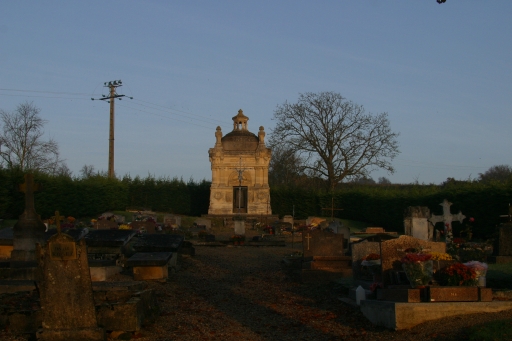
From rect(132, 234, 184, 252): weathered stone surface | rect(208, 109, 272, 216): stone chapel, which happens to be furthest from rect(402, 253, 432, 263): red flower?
rect(208, 109, 272, 216): stone chapel

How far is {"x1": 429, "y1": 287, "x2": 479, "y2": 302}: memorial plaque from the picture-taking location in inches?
318

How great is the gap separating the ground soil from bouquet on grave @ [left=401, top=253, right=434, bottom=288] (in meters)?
0.85

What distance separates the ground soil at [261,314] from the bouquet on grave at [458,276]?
73 cm

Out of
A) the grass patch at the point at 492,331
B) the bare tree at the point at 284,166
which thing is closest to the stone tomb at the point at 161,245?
the grass patch at the point at 492,331

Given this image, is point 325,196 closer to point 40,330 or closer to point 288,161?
point 288,161

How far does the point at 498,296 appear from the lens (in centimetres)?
858

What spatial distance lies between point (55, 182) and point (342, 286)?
28796 mm

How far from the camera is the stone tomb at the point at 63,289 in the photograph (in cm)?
688

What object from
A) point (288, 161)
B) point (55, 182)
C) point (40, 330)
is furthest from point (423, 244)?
point (288, 161)

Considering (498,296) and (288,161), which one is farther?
(288,161)

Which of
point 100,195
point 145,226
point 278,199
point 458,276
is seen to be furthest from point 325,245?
point 278,199

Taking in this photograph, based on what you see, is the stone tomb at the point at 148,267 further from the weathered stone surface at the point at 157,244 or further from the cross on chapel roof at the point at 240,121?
the cross on chapel roof at the point at 240,121

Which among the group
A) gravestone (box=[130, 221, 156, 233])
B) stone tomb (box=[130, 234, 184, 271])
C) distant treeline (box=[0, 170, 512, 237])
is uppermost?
distant treeline (box=[0, 170, 512, 237])

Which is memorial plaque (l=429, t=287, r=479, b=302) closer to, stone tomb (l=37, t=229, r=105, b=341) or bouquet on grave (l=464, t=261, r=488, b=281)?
bouquet on grave (l=464, t=261, r=488, b=281)
